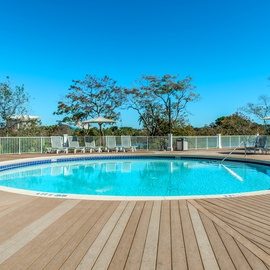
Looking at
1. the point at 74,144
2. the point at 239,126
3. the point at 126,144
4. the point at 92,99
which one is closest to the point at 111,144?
the point at 126,144

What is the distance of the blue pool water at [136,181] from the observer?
637cm

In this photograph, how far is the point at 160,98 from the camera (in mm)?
19094

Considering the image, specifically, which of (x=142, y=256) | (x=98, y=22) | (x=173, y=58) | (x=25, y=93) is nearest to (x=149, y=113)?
(x=173, y=58)

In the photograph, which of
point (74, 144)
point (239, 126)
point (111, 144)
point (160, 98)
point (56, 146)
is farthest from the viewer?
point (239, 126)

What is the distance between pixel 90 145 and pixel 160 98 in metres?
7.13

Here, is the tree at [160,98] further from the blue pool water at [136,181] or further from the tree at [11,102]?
the blue pool water at [136,181]

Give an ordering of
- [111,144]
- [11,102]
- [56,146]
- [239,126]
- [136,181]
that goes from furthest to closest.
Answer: [239,126] → [111,144] → [11,102] → [56,146] → [136,181]

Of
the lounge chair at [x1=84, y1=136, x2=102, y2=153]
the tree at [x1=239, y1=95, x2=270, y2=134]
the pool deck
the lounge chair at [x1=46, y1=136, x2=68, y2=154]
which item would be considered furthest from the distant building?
the tree at [x1=239, y1=95, x2=270, y2=134]

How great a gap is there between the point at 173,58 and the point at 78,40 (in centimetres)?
789

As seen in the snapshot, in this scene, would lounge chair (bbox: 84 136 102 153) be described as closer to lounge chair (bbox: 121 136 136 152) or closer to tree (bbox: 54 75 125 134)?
lounge chair (bbox: 121 136 136 152)

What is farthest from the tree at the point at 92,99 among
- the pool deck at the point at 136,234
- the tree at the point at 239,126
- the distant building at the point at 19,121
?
the pool deck at the point at 136,234

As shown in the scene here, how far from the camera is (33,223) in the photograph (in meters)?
2.90

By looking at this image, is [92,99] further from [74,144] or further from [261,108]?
[261,108]

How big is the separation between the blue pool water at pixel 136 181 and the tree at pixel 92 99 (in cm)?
865
